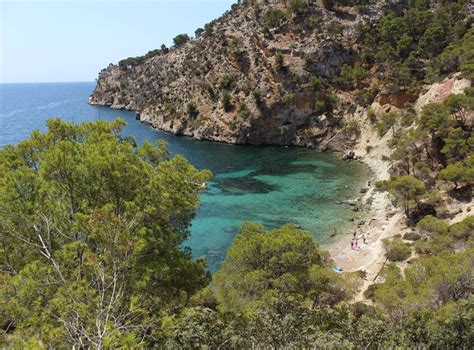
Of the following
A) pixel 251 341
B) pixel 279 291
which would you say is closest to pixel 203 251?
pixel 279 291

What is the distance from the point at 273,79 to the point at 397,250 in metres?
51.5

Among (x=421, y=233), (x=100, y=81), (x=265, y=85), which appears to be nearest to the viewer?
(x=421, y=233)

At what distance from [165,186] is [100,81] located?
155 meters

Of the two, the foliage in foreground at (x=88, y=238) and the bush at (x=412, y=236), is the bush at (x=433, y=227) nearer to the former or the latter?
the bush at (x=412, y=236)

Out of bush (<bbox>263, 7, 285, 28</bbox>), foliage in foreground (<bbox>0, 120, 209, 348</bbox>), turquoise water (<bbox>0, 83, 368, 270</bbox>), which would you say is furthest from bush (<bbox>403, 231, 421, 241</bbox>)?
bush (<bbox>263, 7, 285, 28</bbox>)

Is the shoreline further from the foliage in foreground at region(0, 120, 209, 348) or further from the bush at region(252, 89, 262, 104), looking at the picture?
the bush at region(252, 89, 262, 104)

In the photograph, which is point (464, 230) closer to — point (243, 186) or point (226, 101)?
point (243, 186)

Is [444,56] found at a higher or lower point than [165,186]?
higher

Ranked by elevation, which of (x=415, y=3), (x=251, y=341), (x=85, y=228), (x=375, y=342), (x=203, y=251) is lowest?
(x=203, y=251)

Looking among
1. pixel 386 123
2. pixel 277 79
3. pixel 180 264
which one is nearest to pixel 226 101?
pixel 277 79

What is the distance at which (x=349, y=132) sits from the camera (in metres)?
67.4

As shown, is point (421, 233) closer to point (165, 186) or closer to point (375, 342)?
point (375, 342)

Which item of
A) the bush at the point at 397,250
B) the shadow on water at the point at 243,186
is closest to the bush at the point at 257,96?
the shadow on water at the point at 243,186

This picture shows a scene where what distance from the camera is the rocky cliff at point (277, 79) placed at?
71750 millimetres
